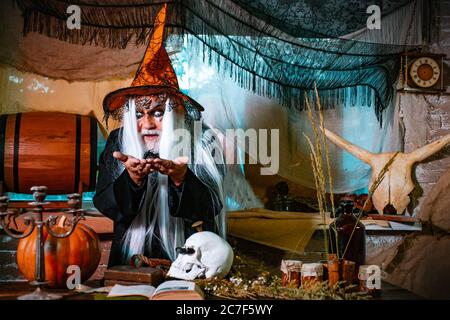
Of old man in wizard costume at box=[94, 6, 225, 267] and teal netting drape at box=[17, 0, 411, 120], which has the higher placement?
teal netting drape at box=[17, 0, 411, 120]

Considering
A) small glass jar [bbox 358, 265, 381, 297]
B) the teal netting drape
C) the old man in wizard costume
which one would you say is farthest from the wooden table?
the teal netting drape

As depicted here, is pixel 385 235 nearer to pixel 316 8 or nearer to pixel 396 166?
pixel 396 166

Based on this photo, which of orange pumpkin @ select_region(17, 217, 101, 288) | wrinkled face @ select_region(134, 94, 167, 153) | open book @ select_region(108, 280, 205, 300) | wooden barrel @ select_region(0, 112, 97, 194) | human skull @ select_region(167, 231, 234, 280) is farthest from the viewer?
wrinkled face @ select_region(134, 94, 167, 153)

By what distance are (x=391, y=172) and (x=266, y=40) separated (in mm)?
1124

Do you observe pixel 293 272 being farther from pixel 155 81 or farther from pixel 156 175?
pixel 155 81

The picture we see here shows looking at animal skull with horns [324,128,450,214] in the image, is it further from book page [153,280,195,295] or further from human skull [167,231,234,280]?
book page [153,280,195,295]

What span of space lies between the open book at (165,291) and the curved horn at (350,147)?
1344 millimetres

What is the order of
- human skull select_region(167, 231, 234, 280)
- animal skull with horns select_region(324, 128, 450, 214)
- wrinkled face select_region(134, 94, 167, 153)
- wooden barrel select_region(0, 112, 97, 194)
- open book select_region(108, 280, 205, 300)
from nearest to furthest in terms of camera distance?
1. open book select_region(108, 280, 205, 300)
2. human skull select_region(167, 231, 234, 280)
3. wooden barrel select_region(0, 112, 97, 194)
4. wrinkled face select_region(134, 94, 167, 153)
5. animal skull with horns select_region(324, 128, 450, 214)

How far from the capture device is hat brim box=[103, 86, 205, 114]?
10.3ft

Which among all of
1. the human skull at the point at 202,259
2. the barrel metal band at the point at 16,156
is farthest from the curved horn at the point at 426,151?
the barrel metal band at the point at 16,156

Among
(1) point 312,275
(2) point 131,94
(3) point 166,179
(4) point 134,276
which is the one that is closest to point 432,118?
(1) point 312,275

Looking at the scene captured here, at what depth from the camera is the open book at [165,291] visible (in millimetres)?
2402

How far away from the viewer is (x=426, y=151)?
133 inches

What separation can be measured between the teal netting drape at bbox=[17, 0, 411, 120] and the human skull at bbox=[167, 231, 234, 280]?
1066 mm
